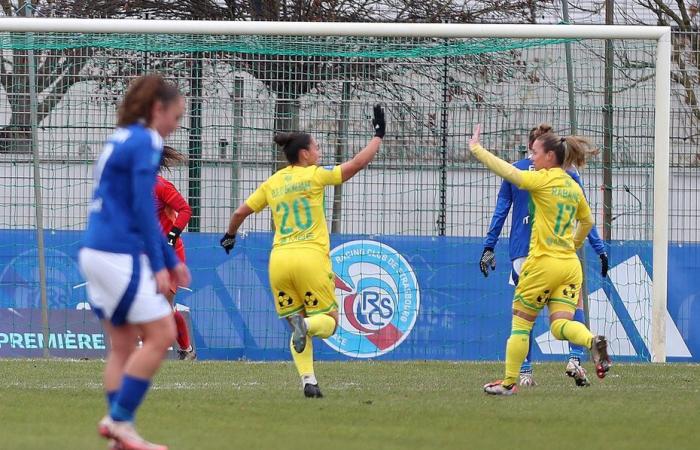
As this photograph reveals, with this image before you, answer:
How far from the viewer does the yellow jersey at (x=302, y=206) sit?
895cm

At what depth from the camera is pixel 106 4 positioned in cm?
1766

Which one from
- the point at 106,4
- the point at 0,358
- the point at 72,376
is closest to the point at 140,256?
the point at 72,376

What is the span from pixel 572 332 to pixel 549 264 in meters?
0.52

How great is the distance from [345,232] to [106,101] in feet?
9.84

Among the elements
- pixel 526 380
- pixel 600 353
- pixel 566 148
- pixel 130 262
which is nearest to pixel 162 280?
pixel 130 262

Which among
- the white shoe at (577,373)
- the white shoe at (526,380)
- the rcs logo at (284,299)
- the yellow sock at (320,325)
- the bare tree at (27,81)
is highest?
the bare tree at (27,81)

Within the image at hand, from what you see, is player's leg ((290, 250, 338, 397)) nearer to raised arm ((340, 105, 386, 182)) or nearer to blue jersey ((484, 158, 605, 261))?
raised arm ((340, 105, 386, 182))

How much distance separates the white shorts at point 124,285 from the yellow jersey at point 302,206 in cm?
297

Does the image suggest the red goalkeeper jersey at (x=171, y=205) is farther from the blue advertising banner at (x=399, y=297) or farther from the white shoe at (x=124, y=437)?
the white shoe at (x=124, y=437)

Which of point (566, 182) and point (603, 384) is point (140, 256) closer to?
point (566, 182)

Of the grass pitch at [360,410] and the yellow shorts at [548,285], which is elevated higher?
the yellow shorts at [548,285]

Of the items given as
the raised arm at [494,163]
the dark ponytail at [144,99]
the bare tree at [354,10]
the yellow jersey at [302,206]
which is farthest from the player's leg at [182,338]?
the dark ponytail at [144,99]

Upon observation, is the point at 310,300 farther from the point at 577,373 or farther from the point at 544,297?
the point at 577,373

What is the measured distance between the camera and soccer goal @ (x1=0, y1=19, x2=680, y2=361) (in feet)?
45.2
